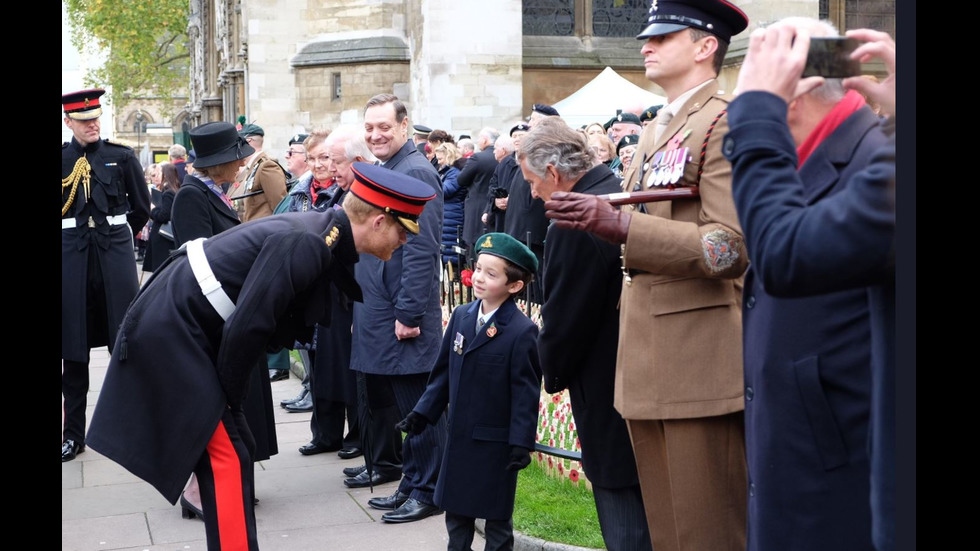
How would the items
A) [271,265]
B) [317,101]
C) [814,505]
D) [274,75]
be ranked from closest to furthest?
1. [814,505]
2. [271,265]
3. [317,101]
4. [274,75]

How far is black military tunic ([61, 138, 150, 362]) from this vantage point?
785cm

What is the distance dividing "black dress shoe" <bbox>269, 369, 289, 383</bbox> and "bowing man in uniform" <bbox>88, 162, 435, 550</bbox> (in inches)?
263

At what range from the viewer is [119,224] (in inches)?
320

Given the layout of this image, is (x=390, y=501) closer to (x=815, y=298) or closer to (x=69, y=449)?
(x=69, y=449)

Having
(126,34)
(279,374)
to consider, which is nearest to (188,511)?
(279,374)

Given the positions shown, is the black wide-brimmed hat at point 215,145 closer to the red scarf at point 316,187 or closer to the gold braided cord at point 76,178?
the red scarf at point 316,187

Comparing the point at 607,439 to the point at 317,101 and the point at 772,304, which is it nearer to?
the point at 772,304

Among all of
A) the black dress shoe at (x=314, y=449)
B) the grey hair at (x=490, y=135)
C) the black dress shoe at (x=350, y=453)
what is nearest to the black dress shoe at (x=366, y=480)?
the black dress shoe at (x=350, y=453)

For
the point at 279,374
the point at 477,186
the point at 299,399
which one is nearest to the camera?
the point at 299,399

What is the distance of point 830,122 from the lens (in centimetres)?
216

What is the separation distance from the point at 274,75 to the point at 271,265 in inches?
838

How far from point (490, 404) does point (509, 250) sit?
0.66 metres

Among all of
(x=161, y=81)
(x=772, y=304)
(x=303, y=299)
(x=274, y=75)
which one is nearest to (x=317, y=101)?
(x=274, y=75)

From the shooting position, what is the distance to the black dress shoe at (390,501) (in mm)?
6325
